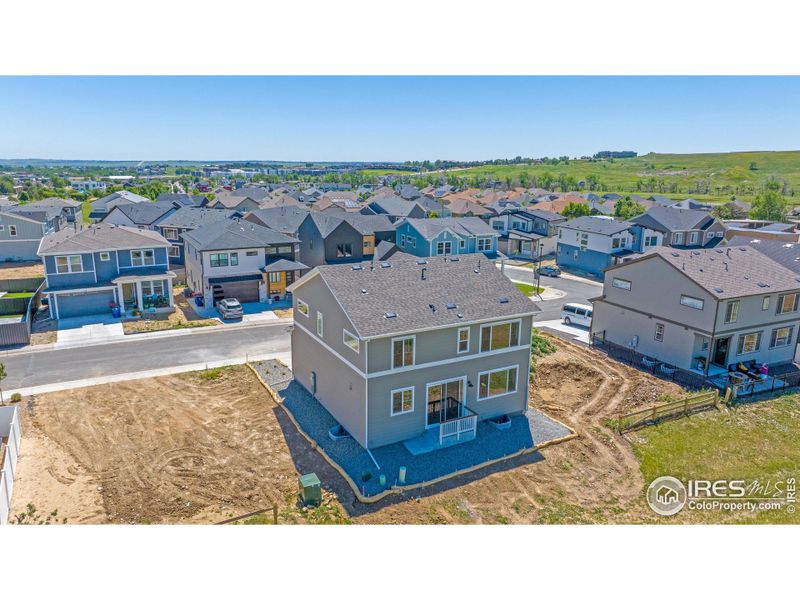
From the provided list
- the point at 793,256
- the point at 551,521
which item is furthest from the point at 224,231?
the point at 793,256

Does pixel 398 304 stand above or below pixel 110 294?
above

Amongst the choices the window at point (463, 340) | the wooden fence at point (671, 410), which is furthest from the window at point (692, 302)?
the window at point (463, 340)

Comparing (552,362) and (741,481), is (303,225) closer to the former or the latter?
(552,362)

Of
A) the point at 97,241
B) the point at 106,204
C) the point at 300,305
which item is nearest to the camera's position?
the point at 300,305

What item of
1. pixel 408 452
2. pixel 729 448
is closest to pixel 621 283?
pixel 729 448

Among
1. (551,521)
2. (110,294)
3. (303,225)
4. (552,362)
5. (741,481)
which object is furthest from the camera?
(303,225)

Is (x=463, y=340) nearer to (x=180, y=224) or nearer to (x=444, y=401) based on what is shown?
(x=444, y=401)

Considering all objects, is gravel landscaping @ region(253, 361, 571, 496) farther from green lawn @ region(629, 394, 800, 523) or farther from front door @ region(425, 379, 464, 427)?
green lawn @ region(629, 394, 800, 523)
